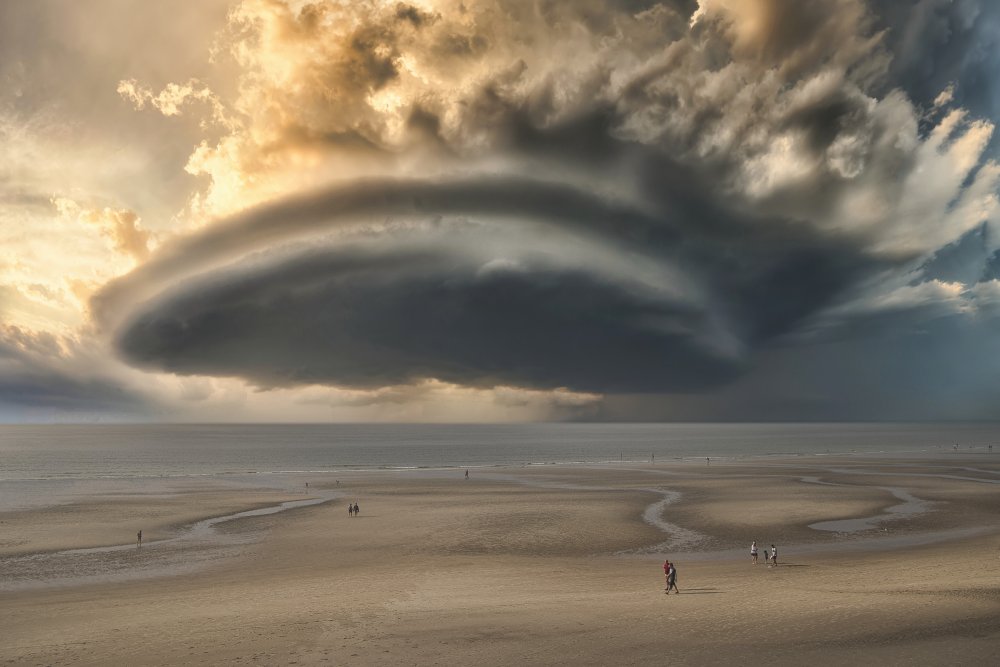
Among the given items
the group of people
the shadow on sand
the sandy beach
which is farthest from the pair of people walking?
the group of people

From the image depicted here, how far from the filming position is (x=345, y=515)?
59688 millimetres

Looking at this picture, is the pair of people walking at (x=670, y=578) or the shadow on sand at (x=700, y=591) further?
the shadow on sand at (x=700, y=591)

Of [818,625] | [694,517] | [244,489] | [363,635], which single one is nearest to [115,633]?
[363,635]

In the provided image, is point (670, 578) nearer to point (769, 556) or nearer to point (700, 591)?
point (700, 591)

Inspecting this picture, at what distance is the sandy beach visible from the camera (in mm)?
21594

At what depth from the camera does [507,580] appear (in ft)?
108

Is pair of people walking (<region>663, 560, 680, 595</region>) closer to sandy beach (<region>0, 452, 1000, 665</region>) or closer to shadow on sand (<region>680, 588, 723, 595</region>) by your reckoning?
shadow on sand (<region>680, 588, 723, 595</region>)

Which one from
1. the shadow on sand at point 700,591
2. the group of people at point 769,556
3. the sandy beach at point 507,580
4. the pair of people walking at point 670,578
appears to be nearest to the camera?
the sandy beach at point 507,580

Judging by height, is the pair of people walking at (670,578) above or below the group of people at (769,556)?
above

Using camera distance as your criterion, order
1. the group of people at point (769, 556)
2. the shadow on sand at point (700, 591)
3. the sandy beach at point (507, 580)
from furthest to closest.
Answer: the group of people at point (769, 556) → the shadow on sand at point (700, 591) → the sandy beach at point (507, 580)

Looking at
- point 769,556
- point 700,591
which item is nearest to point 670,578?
point 700,591

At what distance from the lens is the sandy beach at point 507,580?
70.8 ft

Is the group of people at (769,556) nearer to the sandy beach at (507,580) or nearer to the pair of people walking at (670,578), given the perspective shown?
the sandy beach at (507,580)

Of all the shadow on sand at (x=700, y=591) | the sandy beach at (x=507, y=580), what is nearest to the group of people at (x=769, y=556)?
the sandy beach at (x=507, y=580)
